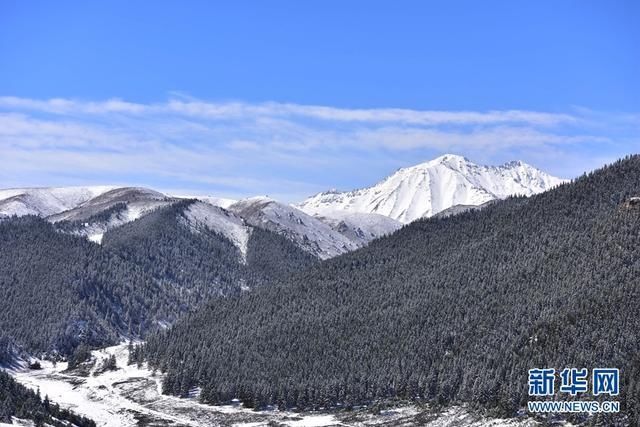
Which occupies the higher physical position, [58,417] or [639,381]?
[639,381]

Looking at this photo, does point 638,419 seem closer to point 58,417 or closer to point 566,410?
point 566,410

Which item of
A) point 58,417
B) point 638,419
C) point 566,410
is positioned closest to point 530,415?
point 566,410

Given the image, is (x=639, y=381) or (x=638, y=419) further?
(x=639, y=381)

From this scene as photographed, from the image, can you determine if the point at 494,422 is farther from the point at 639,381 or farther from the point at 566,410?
the point at 639,381

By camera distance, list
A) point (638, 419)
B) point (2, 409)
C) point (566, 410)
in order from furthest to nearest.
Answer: point (566, 410) → point (638, 419) → point (2, 409)

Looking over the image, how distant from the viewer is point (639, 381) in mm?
198875

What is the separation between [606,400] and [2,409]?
424ft

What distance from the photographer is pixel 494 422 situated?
651 feet

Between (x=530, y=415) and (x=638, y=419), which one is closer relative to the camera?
(x=638, y=419)

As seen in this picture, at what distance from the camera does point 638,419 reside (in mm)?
181875

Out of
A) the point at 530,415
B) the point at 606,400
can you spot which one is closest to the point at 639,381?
the point at 606,400

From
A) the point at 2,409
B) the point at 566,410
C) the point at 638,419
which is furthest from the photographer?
the point at 566,410

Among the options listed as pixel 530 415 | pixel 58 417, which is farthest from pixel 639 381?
pixel 58 417

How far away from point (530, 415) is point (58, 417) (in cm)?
10679
